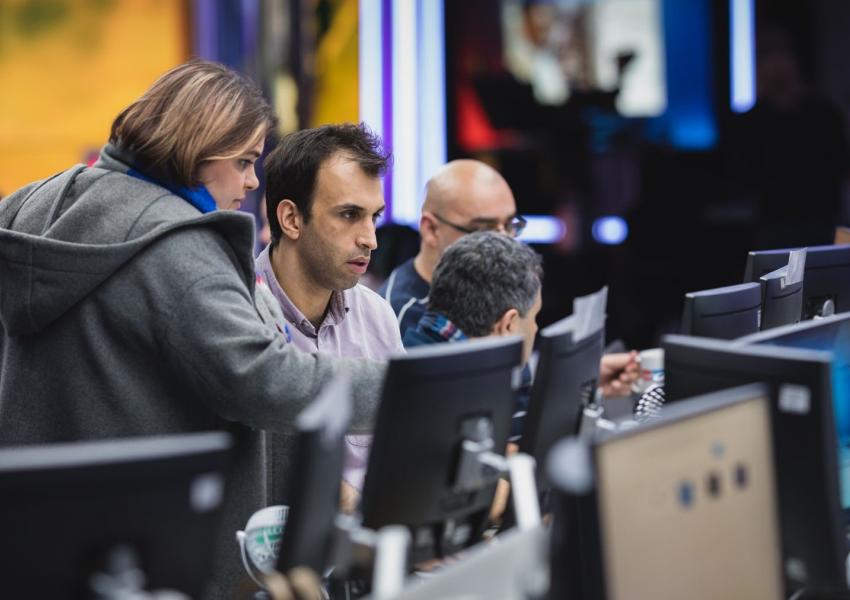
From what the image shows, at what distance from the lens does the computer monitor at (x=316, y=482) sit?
63.5 inches

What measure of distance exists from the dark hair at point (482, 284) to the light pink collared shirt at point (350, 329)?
23 centimetres

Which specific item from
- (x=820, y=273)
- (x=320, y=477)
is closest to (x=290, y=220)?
(x=820, y=273)

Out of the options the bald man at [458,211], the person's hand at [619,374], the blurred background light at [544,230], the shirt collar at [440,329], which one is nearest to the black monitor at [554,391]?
the shirt collar at [440,329]

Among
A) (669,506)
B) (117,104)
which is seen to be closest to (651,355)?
(669,506)

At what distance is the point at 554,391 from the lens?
2.38 meters

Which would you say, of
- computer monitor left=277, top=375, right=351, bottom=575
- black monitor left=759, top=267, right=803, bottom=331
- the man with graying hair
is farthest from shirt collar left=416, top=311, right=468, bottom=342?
computer monitor left=277, top=375, right=351, bottom=575

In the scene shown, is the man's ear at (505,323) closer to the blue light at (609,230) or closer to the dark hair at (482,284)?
the dark hair at (482,284)

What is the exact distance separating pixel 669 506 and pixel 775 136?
5018 millimetres

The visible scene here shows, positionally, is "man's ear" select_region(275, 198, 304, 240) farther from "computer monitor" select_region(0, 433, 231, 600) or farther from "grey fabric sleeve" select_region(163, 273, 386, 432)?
"computer monitor" select_region(0, 433, 231, 600)

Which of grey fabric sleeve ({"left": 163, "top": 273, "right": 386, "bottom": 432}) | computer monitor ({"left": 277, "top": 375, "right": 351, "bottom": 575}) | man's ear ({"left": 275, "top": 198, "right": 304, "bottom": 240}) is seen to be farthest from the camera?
man's ear ({"left": 275, "top": 198, "right": 304, "bottom": 240})

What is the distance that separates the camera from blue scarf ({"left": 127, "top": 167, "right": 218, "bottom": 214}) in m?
2.43

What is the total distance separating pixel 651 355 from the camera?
3592 millimetres

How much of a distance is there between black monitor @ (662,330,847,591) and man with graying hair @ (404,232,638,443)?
823 millimetres

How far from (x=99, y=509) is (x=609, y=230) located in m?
6.10
